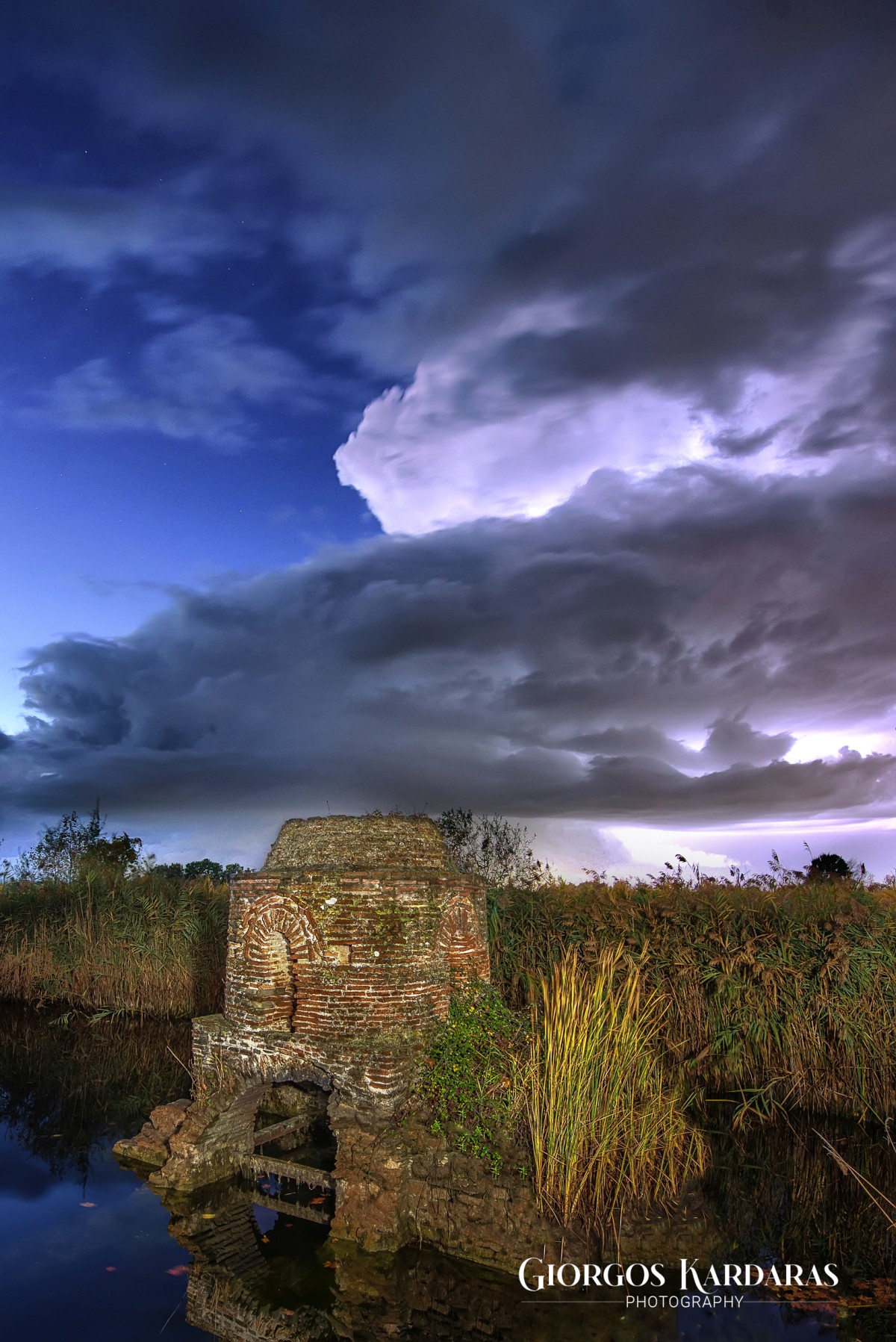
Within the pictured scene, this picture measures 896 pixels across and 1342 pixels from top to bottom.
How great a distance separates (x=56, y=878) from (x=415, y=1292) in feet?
57.8

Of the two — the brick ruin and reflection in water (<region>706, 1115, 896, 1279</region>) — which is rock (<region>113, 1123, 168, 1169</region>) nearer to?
the brick ruin

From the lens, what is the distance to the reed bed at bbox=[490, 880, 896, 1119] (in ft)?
37.1

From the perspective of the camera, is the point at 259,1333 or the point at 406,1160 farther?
the point at 406,1160

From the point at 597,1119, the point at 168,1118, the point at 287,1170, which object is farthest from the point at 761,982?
the point at 168,1118

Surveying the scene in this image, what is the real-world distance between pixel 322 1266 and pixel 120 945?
11476 mm

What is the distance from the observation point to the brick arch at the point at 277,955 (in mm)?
9109

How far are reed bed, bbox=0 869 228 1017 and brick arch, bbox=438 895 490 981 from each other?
883 cm

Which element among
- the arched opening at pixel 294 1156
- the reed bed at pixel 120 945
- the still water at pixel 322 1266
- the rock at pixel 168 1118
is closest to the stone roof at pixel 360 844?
the arched opening at pixel 294 1156

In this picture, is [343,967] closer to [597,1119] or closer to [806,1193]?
[597,1119]

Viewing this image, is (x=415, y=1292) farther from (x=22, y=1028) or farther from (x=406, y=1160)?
(x=22, y=1028)

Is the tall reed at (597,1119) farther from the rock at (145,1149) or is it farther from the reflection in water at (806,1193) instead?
the rock at (145,1149)

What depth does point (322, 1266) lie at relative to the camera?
782 centimetres

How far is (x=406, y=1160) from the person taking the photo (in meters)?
8.12

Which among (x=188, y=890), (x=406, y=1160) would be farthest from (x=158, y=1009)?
(x=406, y=1160)
